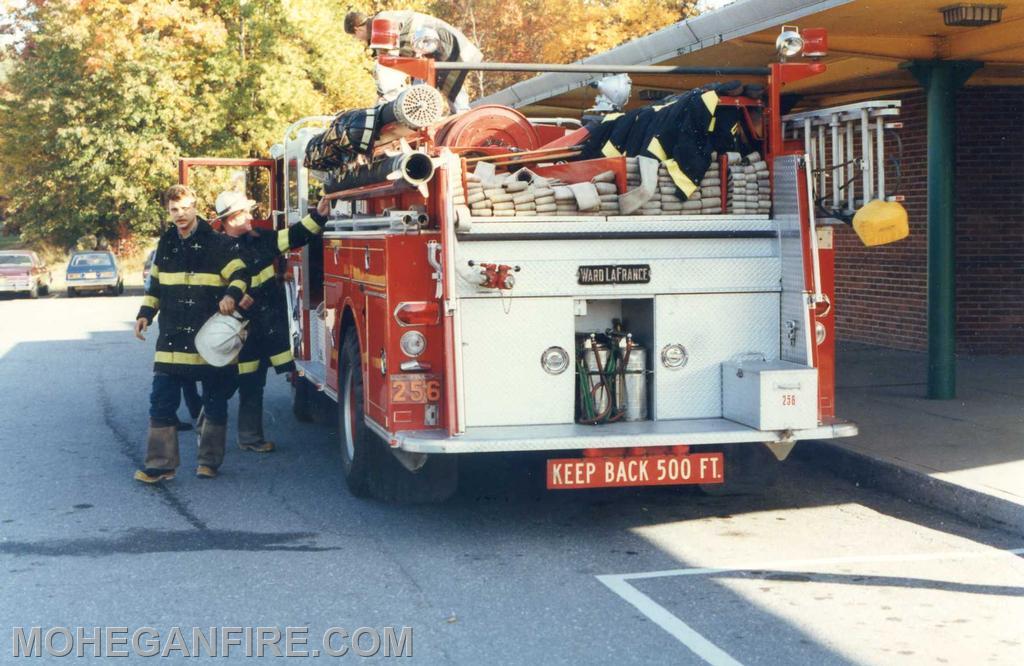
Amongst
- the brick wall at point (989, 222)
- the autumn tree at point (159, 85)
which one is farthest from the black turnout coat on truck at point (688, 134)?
the autumn tree at point (159, 85)

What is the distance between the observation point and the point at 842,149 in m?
7.72

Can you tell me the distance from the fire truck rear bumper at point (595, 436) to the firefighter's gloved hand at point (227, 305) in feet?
7.66

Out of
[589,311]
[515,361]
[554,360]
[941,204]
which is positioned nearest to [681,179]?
[589,311]

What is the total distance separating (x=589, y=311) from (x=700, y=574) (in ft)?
5.75

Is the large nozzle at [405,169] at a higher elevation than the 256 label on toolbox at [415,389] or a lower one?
higher

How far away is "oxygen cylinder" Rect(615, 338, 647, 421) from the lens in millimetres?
7293

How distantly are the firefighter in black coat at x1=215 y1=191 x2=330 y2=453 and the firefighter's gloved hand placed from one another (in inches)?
7.8

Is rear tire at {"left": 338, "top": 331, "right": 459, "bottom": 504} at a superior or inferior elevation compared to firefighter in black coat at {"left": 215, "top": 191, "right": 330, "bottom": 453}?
inferior

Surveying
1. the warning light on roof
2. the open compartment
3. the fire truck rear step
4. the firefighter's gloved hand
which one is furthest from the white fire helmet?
the warning light on roof

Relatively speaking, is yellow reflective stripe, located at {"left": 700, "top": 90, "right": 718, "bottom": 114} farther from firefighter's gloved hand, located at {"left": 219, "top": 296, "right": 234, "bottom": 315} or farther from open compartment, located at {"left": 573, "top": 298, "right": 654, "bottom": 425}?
firefighter's gloved hand, located at {"left": 219, "top": 296, "right": 234, "bottom": 315}

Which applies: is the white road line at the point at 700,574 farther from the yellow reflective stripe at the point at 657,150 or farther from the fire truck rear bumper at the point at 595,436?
the yellow reflective stripe at the point at 657,150

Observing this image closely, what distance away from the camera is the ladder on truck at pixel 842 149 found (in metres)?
7.07

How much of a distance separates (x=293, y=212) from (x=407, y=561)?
5.46 m

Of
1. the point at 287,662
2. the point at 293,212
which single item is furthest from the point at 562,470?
the point at 293,212
